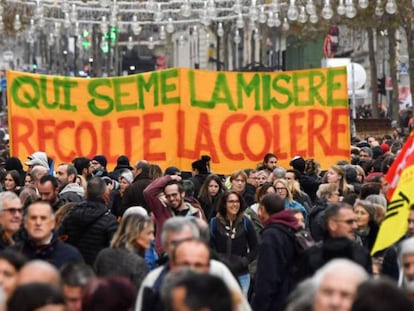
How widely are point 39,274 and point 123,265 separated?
2374 mm

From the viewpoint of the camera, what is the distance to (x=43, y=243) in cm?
1112

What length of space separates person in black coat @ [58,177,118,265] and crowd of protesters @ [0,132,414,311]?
11 mm

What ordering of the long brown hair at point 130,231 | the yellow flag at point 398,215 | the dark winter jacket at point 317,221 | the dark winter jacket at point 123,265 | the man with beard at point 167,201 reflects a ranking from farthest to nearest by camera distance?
the man with beard at point 167,201
the dark winter jacket at point 317,221
the long brown hair at point 130,231
the yellow flag at point 398,215
the dark winter jacket at point 123,265

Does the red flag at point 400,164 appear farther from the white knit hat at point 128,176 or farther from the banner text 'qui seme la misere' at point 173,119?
the banner text 'qui seme la misere' at point 173,119

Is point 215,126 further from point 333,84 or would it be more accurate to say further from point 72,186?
point 72,186

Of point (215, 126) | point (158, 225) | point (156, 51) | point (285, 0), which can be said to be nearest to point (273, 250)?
point (158, 225)

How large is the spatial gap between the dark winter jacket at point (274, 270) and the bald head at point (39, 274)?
10.4 ft

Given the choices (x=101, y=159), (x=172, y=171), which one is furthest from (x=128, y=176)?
(x=101, y=159)

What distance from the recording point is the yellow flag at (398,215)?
10.9 m

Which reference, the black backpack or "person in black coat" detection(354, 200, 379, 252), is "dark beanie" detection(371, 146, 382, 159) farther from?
the black backpack

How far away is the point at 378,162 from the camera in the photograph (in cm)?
2062

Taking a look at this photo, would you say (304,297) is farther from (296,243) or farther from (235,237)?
(235,237)

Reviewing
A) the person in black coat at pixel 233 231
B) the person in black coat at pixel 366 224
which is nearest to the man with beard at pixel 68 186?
the person in black coat at pixel 233 231

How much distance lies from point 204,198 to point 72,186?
1.41 metres
